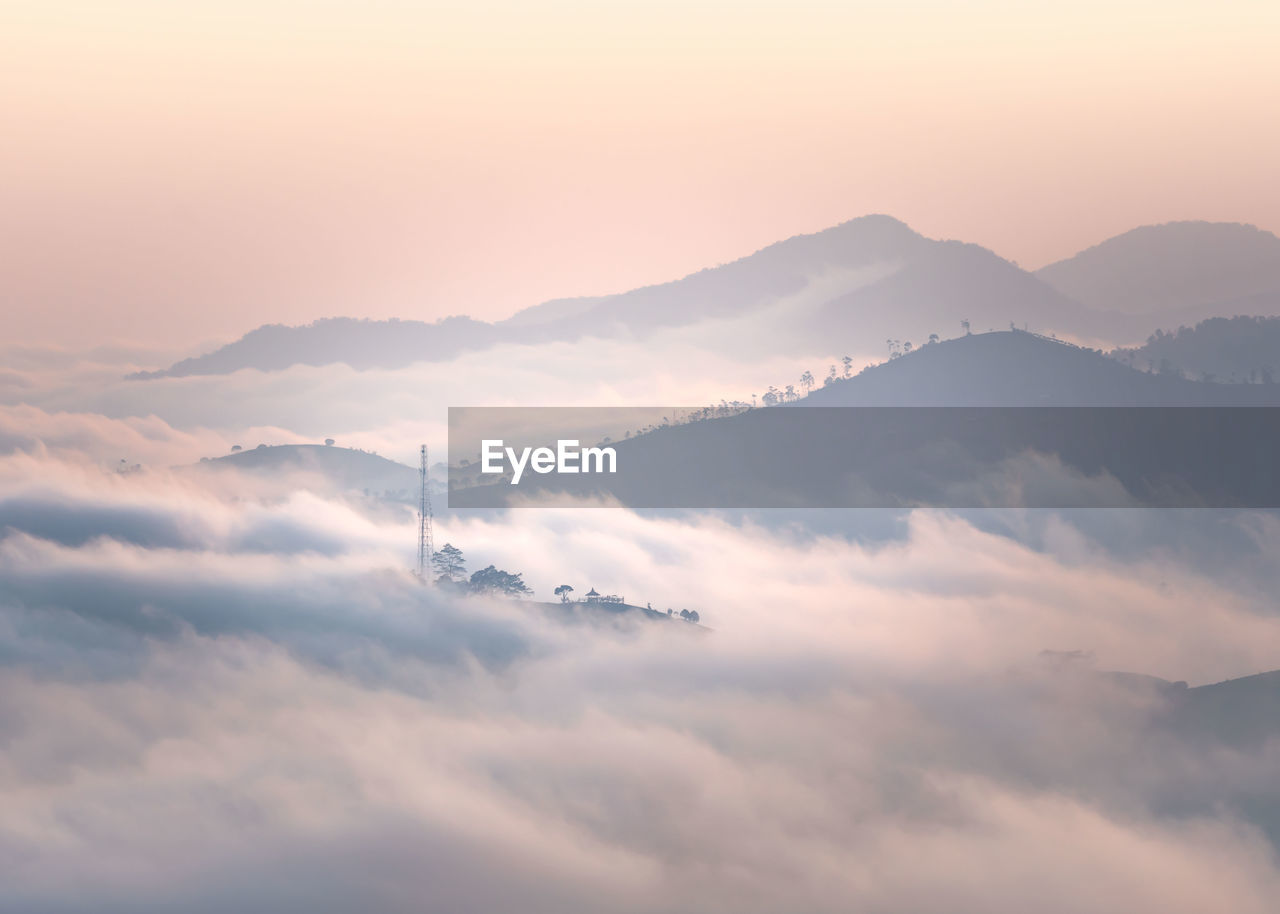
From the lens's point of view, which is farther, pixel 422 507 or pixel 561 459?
pixel 422 507
